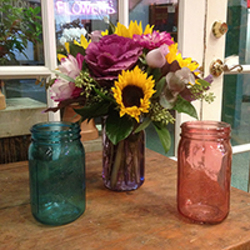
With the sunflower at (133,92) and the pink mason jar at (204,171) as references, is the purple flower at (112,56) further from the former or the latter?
the pink mason jar at (204,171)

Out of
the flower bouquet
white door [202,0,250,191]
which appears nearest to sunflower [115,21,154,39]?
the flower bouquet

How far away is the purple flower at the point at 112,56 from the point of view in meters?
0.55

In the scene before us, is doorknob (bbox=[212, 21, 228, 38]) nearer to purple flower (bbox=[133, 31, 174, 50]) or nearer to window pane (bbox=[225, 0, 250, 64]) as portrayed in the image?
window pane (bbox=[225, 0, 250, 64])

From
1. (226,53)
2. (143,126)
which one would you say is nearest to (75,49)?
(143,126)

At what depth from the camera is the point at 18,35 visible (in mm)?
955

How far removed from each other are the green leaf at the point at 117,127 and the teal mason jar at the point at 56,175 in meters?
0.07

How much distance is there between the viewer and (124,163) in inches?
25.6

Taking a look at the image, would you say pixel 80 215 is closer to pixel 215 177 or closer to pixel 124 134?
pixel 124 134

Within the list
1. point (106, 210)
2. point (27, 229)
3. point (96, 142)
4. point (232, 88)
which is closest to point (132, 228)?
point (106, 210)

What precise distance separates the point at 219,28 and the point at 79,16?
62 centimetres

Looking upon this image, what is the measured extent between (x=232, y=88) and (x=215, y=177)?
949mm

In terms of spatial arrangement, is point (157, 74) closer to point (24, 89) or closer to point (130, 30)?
point (130, 30)

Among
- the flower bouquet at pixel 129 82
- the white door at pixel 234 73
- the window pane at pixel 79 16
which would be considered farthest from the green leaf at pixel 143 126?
the white door at pixel 234 73

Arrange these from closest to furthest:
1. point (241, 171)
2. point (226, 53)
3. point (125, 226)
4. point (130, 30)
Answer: point (125, 226) → point (130, 30) → point (226, 53) → point (241, 171)
